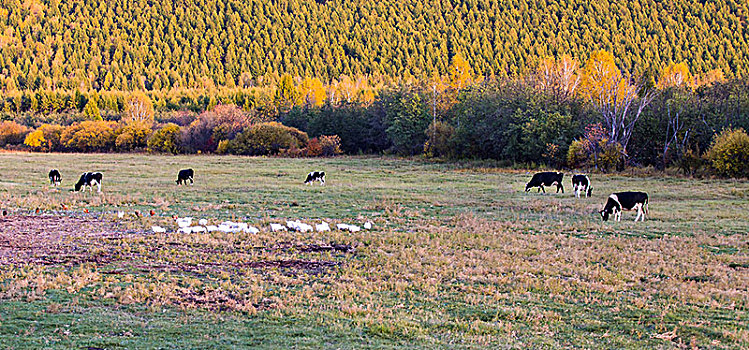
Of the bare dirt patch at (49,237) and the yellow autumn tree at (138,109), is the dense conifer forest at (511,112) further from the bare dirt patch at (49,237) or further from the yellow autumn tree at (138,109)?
the bare dirt patch at (49,237)

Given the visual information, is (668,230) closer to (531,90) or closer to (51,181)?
(51,181)

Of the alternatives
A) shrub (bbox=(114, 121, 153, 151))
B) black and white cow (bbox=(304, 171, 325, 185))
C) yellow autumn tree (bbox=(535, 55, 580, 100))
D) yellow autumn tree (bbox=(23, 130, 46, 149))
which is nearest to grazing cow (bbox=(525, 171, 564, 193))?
black and white cow (bbox=(304, 171, 325, 185))

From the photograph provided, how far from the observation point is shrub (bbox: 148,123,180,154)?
83688 millimetres

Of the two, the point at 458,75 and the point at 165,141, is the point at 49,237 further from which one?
the point at 165,141

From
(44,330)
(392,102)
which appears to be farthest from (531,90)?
(44,330)

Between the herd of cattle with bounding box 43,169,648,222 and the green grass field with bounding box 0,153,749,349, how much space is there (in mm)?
505

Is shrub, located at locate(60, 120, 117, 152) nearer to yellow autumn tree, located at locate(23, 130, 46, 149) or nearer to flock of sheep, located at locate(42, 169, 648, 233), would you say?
yellow autumn tree, located at locate(23, 130, 46, 149)

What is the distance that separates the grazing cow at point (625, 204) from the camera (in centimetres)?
2273

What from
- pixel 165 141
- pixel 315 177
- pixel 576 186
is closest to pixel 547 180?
pixel 576 186

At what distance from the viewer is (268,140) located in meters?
77.2

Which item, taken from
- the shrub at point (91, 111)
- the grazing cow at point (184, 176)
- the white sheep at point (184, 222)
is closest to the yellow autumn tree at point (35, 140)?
the shrub at point (91, 111)

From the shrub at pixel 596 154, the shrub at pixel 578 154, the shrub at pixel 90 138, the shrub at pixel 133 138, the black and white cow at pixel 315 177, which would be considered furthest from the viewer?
the shrub at pixel 90 138

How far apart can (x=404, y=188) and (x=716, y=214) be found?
1501cm

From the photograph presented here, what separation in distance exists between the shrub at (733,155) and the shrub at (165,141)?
203ft
